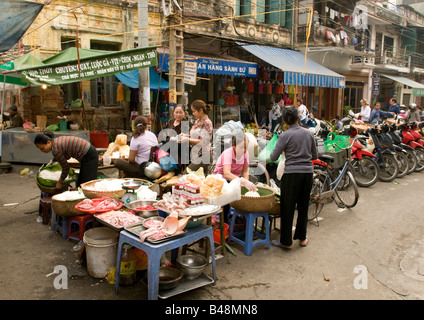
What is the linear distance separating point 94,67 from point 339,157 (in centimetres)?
565

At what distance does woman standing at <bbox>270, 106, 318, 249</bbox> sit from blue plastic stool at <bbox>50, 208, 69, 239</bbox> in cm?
312

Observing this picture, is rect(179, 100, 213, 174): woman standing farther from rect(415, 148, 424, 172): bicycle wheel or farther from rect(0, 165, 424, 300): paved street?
rect(415, 148, 424, 172): bicycle wheel

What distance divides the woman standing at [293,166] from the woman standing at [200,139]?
5.24 feet

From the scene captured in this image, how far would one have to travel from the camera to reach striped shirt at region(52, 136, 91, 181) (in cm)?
521

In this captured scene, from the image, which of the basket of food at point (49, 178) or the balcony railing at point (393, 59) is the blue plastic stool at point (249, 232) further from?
the balcony railing at point (393, 59)

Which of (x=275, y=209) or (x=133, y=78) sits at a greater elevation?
(x=133, y=78)

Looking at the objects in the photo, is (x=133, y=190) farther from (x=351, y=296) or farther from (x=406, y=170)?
(x=406, y=170)

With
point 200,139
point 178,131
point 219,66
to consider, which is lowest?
point 200,139

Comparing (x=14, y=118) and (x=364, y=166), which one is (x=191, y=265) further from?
(x=14, y=118)

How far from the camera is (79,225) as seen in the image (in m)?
4.87

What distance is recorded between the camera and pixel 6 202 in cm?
691

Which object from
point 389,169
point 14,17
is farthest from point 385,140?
point 14,17

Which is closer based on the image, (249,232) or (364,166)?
(249,232)
